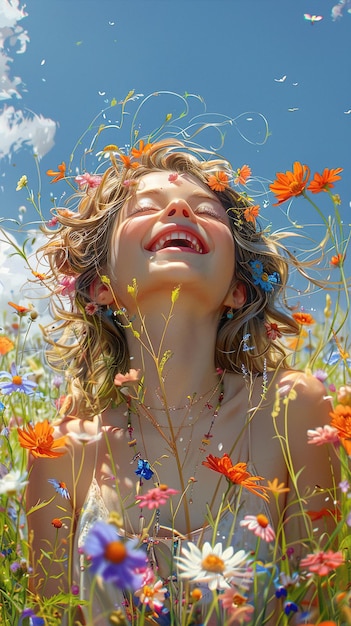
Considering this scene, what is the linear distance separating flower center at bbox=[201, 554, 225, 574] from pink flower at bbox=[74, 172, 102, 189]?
149 cm

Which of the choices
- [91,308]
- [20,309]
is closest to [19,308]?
[20,309]

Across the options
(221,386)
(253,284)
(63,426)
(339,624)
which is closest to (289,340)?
(253,284)

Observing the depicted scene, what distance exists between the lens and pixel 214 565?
3.37 ft

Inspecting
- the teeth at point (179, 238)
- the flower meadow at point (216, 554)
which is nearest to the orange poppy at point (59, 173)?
the flower meadow at point (216, 554)

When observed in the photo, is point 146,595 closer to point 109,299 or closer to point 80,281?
point 109,299

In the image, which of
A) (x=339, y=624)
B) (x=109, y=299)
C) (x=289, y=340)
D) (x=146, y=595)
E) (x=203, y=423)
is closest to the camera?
(x=146, y=595)

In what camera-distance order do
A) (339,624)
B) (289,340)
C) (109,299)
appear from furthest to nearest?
(289,340) < (109,299) < (339,624)

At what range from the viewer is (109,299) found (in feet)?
7.04

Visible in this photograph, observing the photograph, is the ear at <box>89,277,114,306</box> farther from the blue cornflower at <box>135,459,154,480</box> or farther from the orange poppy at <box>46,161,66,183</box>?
the blue cornflower at <box>135,459,154,480</box>

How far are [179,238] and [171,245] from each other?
4 cm

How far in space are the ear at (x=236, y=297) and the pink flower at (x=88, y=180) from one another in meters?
0.57

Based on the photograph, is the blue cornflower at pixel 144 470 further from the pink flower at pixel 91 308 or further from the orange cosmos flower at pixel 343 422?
the pink flower at pixel 91 308

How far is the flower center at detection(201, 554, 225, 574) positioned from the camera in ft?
3.36

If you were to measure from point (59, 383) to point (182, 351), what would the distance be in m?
0.77
